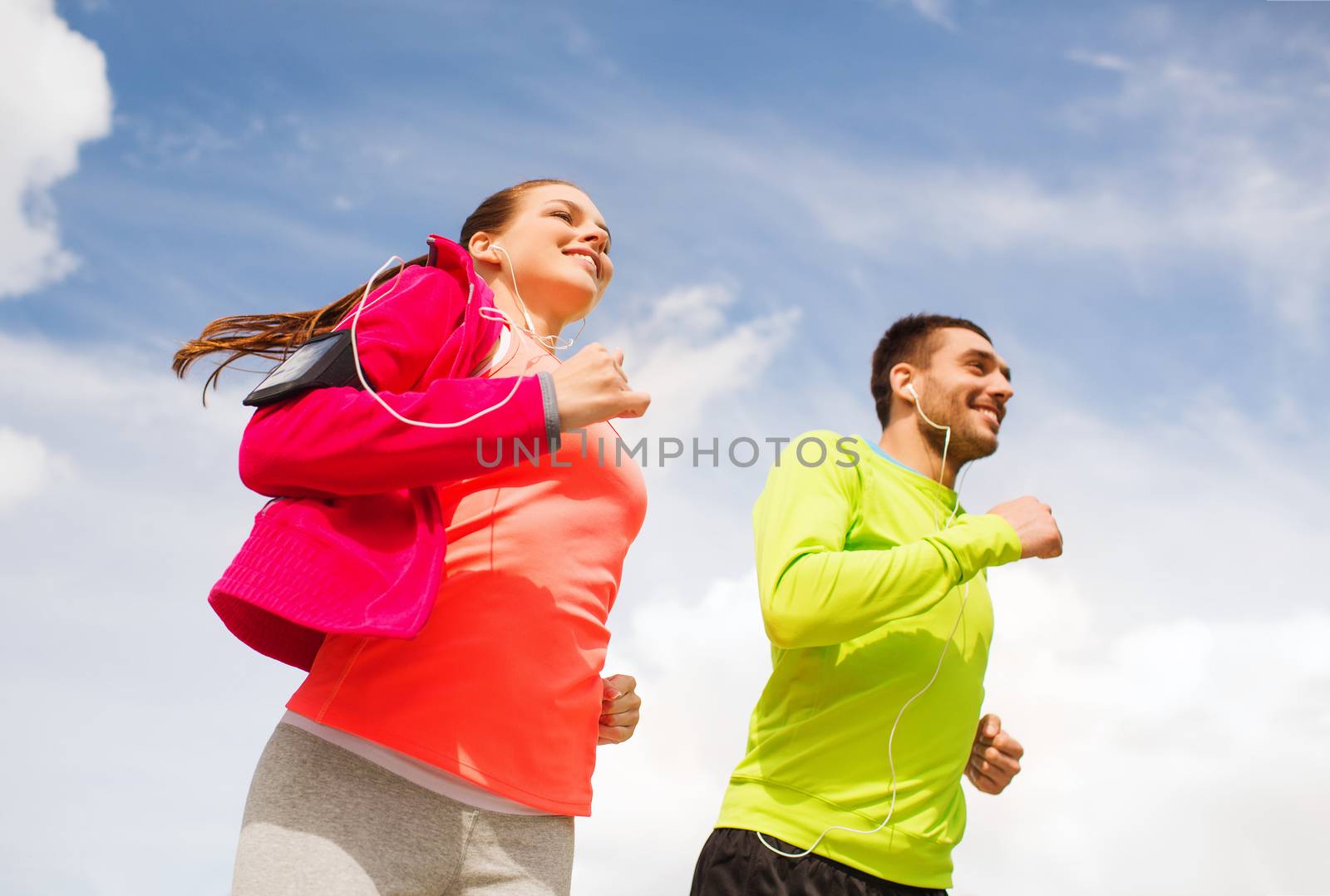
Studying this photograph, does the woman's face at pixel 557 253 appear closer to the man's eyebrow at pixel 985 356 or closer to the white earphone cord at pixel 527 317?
the white earphone cord at pixel 527 317

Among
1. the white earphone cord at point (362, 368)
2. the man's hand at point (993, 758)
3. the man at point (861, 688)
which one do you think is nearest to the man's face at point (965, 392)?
the man at point (861, 688)

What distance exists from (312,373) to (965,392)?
2.55 metres

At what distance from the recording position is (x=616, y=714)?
2701mm

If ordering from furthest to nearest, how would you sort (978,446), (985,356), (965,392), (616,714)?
1. (985,356)
2. (965,392)
3. (978,446)
4. (616,714)

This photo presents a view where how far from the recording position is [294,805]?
2.08 m

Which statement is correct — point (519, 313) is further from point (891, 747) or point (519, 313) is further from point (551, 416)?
point (891, 747)

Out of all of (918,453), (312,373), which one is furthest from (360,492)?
(918,453)

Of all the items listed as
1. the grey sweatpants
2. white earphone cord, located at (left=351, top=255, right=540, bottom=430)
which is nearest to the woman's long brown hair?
white earphone cord, located at (left=351, top=255, right=540, bottom=430)

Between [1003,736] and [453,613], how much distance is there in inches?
85.2

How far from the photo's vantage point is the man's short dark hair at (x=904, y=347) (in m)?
4.29

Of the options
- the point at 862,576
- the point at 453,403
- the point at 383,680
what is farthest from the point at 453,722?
the point at 862,576

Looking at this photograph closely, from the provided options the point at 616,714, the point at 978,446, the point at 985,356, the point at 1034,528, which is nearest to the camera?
the point at 616,714

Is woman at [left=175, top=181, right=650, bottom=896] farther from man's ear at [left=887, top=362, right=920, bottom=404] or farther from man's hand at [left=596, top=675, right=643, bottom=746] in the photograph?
man's ear at [left=887, top=362, right=920, bottom=404]

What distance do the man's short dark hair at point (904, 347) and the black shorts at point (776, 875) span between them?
5.52 ft
